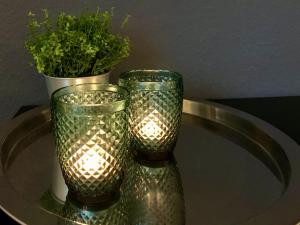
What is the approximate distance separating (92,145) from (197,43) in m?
0.40

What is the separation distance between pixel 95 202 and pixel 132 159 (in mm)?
123

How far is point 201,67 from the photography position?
33.5 inches

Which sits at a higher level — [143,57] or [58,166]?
[143,57]

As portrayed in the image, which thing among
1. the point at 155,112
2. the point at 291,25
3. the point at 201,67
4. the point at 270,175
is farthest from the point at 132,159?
the point at 291,25

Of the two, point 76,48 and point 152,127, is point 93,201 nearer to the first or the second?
point 152,127

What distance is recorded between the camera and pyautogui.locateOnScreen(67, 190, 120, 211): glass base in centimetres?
51

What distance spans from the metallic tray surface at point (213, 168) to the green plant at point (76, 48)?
12 centimetres

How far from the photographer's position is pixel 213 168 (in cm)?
62

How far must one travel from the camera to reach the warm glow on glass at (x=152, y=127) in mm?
604

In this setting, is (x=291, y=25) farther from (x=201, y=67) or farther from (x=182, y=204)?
(x=182, y=204)


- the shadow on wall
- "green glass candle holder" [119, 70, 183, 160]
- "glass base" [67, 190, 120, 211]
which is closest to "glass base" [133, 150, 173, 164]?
"green glass candle holder" [119, 70, 183, 160]

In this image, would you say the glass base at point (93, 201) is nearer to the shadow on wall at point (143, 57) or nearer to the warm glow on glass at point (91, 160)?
the warm glow on glass at point (91, 160)

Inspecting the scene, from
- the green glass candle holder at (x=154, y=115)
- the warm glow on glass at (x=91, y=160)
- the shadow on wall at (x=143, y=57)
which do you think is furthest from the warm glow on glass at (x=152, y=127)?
the shadow on wall at (x=143, y=57)

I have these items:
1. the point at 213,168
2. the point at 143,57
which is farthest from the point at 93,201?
the point at 143,57
